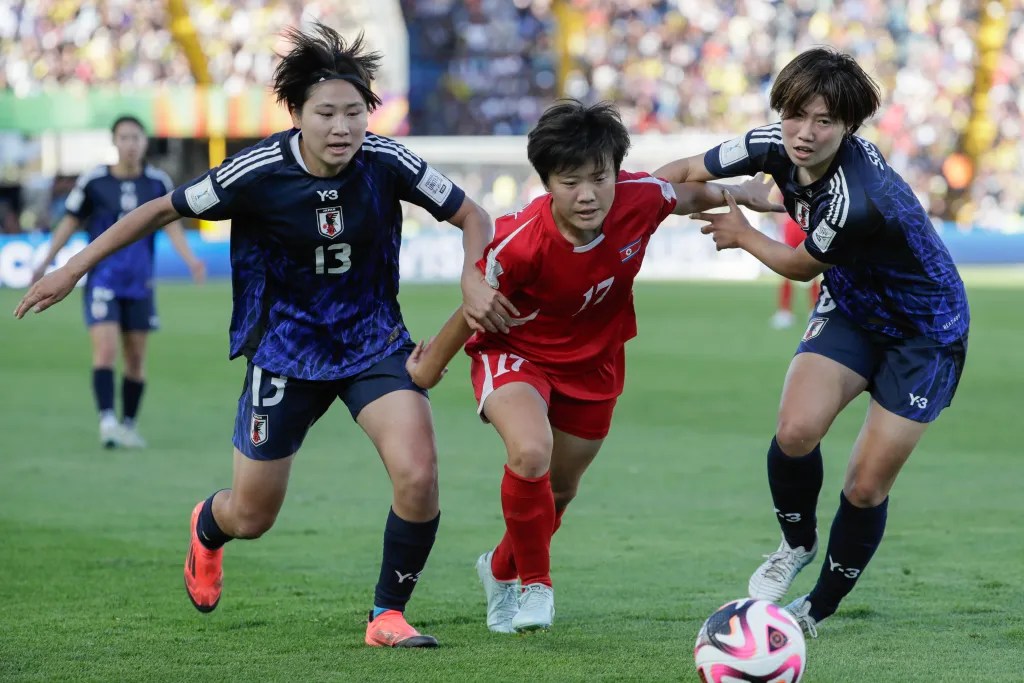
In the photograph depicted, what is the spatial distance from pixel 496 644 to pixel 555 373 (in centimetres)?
93

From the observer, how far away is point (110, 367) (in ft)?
32.3

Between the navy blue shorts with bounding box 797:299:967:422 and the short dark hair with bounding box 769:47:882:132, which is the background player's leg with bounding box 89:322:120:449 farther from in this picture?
the short dark hair with bounding box 769:47:882:132

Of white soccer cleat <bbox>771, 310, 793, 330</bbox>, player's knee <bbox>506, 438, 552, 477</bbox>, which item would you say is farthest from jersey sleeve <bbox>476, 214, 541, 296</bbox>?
white soccer cleat <bbox>771, 310, 793, 330</bbox>

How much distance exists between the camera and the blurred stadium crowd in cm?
3119

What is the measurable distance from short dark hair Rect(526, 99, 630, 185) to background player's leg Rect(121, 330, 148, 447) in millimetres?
5922

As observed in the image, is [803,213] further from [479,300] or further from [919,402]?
[479,300]

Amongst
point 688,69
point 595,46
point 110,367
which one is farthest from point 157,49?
point 110,367

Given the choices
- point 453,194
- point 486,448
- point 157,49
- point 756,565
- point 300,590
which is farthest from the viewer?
point 157,49

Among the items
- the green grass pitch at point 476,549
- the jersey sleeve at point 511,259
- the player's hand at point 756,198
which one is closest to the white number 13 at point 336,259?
the jersey sleeve at point 511,259

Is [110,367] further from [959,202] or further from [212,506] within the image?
[959,202]

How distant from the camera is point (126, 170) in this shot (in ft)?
31.8

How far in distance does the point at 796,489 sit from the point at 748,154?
1181mm

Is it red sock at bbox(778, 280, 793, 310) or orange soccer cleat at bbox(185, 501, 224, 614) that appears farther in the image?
red sock at bbox(778, 280, 793, 310)

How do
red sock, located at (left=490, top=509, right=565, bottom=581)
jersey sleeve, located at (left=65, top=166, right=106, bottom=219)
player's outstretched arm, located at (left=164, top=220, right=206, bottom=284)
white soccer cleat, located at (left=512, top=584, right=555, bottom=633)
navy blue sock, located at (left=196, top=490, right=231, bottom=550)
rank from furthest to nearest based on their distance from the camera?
player's outstretched arm, located at (left=164, top=220, right=206, bottom=284) < jersey sleeve, located at (left=65, top=166, right=106, bottom=219) < navy blue sock, located at (left=196, top=490, right=231, bottom=550) < red sock, located at (left=490, top=509, right=565, bottom=581) < white soccer cleat, located at (left=512, top=584, right=555, bottom=633)
